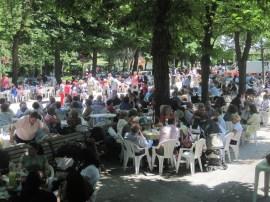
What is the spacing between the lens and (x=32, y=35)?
36.7 meters

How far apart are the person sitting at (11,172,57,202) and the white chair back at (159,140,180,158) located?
18.4 ft

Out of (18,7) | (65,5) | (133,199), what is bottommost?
(133,199)

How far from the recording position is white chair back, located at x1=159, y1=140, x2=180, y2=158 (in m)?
11.7

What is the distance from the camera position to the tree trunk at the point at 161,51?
45.6ft

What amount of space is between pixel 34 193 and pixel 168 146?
581 centimetres

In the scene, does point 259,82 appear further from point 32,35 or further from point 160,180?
point 160,180

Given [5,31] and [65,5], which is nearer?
[65,5]

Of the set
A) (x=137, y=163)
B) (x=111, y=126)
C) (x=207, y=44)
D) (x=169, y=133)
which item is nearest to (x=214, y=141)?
(x=169, y=133)

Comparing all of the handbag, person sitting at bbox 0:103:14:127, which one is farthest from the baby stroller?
person sitting at bbox 0:103:14:127

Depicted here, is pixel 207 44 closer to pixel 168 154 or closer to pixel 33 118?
pixel 168 154

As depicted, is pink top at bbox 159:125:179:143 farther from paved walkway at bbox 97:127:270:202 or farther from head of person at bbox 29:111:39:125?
head of person at bbox 29:111:39:125

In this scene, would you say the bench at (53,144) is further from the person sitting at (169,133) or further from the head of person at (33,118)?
the person sitting at (169,133)

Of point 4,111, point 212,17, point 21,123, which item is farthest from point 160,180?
point 212,17

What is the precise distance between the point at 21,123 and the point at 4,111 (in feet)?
13.9
